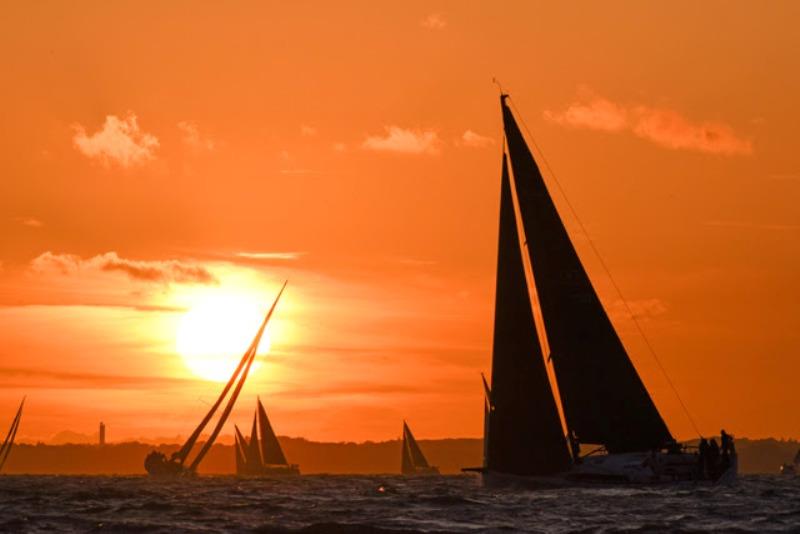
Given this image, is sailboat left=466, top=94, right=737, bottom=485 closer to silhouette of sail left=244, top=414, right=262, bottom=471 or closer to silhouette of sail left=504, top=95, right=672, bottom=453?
silhouette of sail left=504, top=95, right=672, bottom=453

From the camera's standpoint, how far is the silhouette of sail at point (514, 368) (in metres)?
58.3

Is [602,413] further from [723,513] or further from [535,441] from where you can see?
[723,513]

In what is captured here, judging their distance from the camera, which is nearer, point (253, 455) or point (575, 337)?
point (575, 337)

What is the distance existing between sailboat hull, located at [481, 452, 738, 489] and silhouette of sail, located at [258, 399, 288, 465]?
120734 millimetres

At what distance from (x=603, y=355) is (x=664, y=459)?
5247mm

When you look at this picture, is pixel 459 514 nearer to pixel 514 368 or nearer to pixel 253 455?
pixel 514 368

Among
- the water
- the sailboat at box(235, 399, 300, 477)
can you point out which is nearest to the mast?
the sailboat at box(235, 399, 300, 477)

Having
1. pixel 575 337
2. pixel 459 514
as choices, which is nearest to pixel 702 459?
pixel 575 337

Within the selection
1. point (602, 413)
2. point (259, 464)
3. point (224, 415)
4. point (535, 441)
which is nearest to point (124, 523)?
point (535, 441)

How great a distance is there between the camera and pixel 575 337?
60.0 meters

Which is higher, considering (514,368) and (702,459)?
(514,368)

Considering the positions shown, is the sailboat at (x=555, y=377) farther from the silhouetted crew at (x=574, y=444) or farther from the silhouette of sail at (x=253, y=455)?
the silhouette of sail at (x=253, y=455)

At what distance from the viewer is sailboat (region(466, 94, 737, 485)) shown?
2290 inches

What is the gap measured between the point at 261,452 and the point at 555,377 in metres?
131
